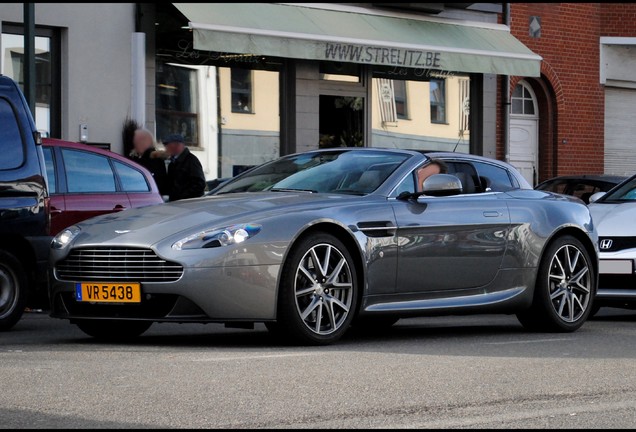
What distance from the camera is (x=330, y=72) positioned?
24.2m

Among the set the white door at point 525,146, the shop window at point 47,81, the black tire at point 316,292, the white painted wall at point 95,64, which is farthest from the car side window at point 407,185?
the white door at point 525,146

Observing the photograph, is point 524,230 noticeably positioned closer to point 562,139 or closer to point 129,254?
point 129,254

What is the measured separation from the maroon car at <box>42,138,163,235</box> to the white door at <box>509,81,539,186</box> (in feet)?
51.7

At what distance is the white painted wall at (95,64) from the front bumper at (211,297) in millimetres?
11569

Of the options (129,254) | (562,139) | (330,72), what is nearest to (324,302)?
(129,254)

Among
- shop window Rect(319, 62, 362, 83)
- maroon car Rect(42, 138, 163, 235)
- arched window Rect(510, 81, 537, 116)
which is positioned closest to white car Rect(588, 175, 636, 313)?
maroon car Rect(42, 138, 163, 235)

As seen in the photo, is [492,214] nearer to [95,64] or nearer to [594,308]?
[594,308]

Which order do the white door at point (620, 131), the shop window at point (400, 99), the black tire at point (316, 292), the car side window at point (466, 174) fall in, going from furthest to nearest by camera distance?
1. the white door at point (620, 131)
2. the shop window at point (400, 99)
3. the car side window at point (466, 174)
4. the black tire at point (316, 292)

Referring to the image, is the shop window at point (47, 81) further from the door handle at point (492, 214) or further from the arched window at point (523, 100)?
the arched window at point (523, 100)

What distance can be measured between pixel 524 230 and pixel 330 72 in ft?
44.5

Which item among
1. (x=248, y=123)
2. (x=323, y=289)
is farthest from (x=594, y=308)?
(x=248, y=123)

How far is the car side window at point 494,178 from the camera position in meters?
11.2

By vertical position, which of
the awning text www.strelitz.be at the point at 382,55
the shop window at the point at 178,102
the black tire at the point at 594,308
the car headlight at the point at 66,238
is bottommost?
the black tire at the point at 594,308

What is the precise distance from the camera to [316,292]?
9242mm
